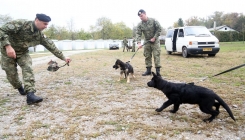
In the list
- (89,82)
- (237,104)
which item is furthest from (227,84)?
(89,82)

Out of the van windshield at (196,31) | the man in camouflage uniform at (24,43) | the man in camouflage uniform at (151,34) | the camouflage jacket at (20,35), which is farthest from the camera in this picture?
the van windshield at (196,31)

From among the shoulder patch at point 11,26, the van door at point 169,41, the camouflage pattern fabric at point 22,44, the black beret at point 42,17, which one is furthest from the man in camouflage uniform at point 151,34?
the van door at point 169,41

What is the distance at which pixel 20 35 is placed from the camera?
4.19 m

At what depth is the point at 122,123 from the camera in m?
3.19

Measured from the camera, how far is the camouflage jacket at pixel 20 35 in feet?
12.8

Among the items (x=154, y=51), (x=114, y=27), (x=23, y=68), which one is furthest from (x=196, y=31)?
(x=114, y=27)

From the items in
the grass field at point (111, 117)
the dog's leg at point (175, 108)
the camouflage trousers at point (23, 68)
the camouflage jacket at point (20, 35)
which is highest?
the camouflage jacket at point (20, 35)

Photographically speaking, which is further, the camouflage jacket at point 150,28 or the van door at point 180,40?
Answer: the van door at point 180,40

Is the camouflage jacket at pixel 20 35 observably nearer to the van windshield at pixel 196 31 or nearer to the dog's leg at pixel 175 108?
the dog's leg at pixel 175 108

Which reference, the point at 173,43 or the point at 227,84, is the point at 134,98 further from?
the point at 173,43

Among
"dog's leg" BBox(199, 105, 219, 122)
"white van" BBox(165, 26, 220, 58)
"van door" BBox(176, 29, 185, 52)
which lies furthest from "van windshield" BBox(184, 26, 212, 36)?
"dog's leg" BBox(199, 105, 219, 122)

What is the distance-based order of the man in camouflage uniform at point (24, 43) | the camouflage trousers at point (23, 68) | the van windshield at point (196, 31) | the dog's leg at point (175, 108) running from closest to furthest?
the dog's leg at point (175, 108) → the man in camouflage uniform at point (24, 43) → the camouflage trousers at point (23, 68) → the van windshield at point (196, 31)

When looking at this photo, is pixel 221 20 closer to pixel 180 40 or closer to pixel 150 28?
pixel 180 40

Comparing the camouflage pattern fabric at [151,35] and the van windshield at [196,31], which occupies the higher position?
the van windshield at [196,31]
